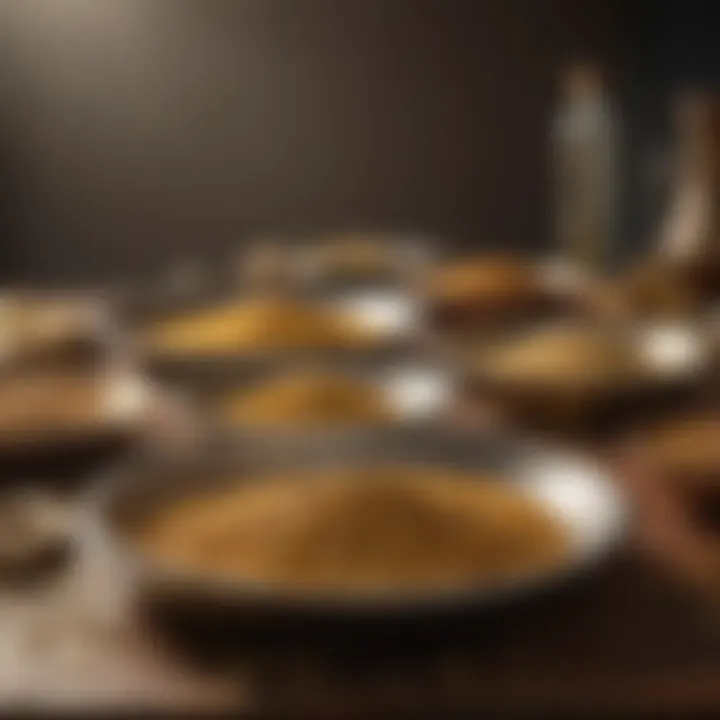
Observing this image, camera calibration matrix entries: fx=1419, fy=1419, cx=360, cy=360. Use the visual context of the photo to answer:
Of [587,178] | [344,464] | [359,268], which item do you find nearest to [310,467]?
[344,464]

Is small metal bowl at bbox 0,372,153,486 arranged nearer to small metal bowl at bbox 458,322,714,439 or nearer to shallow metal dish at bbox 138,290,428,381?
shallow metal dish at bbox 138,290,428,381

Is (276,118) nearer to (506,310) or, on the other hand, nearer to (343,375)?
(506,310)

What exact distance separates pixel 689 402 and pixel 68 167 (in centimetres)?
242

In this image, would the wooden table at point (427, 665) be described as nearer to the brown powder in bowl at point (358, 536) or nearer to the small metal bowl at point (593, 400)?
the brown powder in bowl at point (358, 536)

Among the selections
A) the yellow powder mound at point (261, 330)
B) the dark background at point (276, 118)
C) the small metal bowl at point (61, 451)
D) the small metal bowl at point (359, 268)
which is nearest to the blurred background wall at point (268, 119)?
the dark background at point (276, 118)

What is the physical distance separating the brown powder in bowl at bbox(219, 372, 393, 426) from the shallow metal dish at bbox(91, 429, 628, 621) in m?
0.12

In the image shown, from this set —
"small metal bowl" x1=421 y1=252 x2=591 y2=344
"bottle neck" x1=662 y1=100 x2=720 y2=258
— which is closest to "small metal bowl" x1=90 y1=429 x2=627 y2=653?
"small metal bowl" x1=421 y1=252 x2=591 y2=344

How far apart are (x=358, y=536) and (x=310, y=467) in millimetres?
164

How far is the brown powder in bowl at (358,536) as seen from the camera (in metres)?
0.78

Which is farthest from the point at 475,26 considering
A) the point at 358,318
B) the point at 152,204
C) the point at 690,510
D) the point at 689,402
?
the point at 690,510

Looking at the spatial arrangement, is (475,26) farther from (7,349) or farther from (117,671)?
(117,671)

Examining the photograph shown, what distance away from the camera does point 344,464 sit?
992 millimetres

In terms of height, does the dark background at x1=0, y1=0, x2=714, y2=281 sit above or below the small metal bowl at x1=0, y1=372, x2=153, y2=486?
above

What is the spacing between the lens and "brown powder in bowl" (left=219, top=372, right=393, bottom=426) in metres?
1.12
